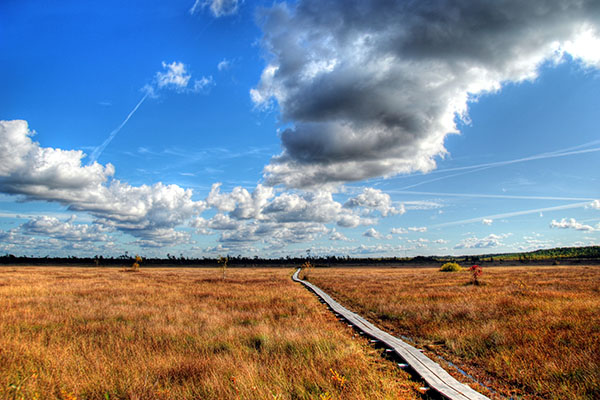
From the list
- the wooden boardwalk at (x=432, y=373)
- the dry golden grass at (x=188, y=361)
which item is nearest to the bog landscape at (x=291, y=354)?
the dry golden grass at (x=188, y=361)

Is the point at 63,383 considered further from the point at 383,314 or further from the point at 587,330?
the point at 587,330

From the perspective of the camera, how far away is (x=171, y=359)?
291 inches

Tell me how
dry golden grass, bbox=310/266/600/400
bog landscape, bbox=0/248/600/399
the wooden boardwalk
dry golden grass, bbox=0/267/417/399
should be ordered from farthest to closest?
→ dry golden grass, bbox=310/266/600/400 → bog landscape, bbox=0/248/600/399 → dry golden grass, bbox=0/267/417/399 → the wooden boardwalk

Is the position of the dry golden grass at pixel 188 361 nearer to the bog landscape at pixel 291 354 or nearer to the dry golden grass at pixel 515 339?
the bog landscape at pixel 291 354

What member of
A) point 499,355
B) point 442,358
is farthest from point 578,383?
point 442,358

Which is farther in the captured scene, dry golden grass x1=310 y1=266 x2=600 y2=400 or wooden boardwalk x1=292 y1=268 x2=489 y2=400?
dry golden grass x1=310 y1=266 x2=600 y2=400

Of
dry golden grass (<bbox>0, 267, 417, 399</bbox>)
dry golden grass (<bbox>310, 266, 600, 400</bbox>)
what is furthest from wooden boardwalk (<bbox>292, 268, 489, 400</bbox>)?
dry golden grass (<bbox>310, 266, 600, 400</bbox>)

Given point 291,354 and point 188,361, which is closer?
point 188,361

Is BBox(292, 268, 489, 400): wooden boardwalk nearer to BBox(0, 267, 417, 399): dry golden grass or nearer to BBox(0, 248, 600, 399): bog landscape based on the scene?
BBox(0, 248, 600, 399): bog landscape

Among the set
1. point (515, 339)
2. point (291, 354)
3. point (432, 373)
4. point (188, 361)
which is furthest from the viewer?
point (515, 339)

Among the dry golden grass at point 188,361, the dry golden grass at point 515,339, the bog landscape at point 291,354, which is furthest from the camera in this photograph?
the dry golden grass at point 515,339

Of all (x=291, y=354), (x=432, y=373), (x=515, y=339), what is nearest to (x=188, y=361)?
(x=291, y=354)

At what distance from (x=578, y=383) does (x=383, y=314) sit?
9.02 m

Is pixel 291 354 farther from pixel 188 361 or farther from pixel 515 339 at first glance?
pixel 515 339
